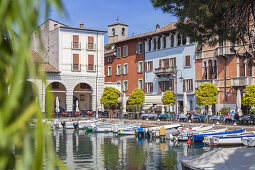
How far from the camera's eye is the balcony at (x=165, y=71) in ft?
153

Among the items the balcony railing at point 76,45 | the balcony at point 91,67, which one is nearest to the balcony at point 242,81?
the balcony at point 91,67

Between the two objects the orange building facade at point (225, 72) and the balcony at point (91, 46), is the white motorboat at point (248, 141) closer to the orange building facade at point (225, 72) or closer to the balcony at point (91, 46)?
the orange building facade at point (225, 72)

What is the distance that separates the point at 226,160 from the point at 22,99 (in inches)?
484

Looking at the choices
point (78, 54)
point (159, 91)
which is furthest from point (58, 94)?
point (159, 91)

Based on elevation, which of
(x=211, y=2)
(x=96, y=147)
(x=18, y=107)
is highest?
(x=211, y=2)

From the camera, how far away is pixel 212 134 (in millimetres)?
25484

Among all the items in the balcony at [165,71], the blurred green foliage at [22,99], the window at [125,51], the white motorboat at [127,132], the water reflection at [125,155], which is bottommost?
the water reflection at [125,155]

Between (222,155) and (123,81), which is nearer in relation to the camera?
(222,155)

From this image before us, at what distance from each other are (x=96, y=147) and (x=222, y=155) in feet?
43.3

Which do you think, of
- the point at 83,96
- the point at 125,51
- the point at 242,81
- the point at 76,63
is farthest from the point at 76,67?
the point at 242,81

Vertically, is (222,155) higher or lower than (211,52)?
lower

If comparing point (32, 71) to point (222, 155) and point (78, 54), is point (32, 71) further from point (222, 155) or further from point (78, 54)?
point (78, 54)

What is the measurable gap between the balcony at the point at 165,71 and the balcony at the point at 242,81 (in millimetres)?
8903

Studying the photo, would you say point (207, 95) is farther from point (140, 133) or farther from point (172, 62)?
point (172, 62)
